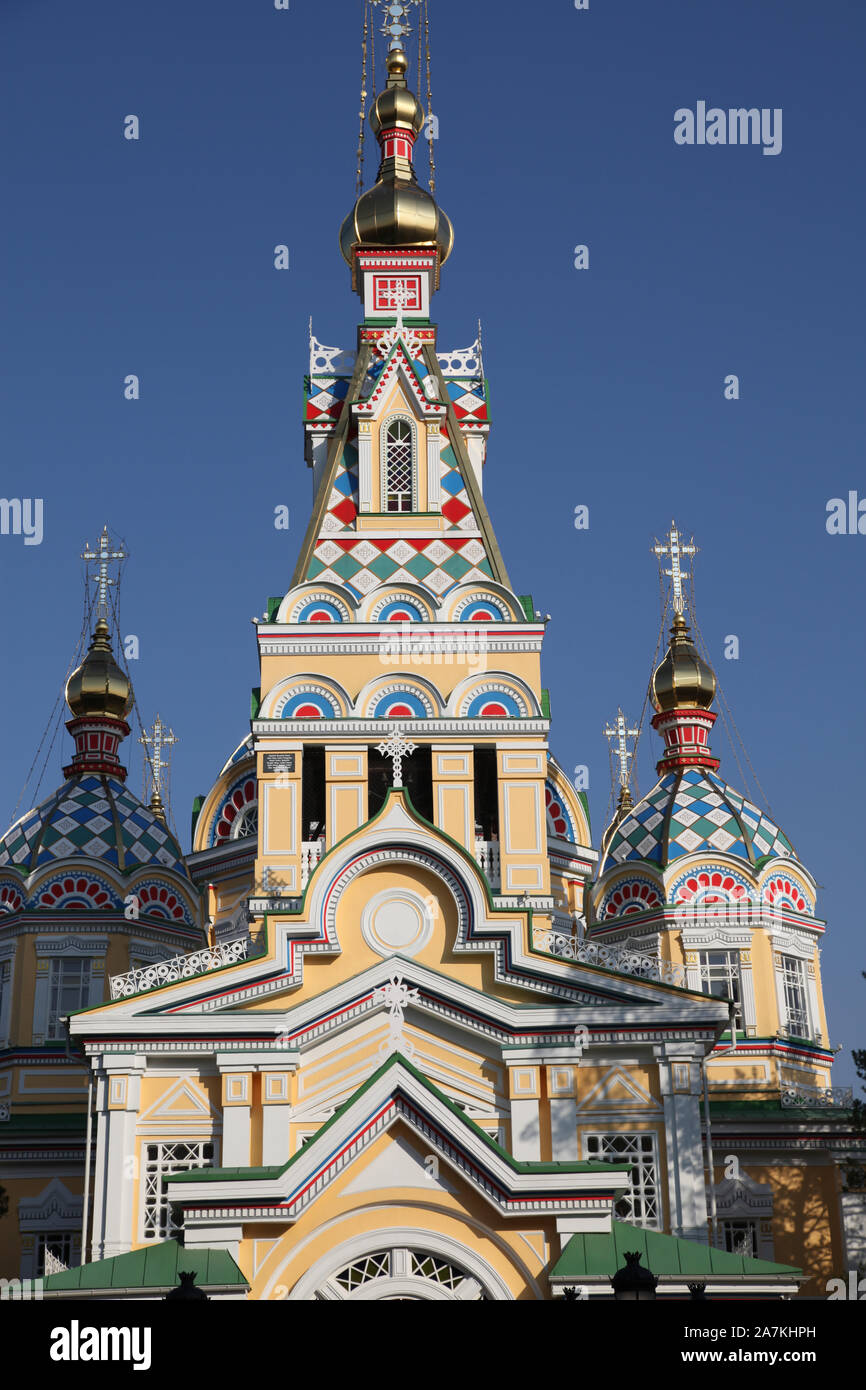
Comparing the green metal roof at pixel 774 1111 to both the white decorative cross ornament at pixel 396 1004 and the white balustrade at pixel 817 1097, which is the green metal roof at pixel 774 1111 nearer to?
the white balustrade at pixel 817 1097

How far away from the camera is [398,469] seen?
28875 millimetres

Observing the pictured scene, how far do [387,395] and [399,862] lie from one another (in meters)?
9.67

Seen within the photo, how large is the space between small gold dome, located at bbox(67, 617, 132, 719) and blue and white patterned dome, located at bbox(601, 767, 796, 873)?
10.4 meters

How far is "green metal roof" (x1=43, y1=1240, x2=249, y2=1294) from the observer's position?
1777 centimetres

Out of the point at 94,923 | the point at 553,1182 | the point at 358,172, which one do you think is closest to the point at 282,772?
the point at 94,923

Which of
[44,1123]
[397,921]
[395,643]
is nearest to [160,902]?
[44,1123]

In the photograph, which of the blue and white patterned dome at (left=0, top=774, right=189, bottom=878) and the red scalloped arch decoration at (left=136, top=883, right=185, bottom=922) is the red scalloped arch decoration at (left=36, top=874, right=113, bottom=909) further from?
the red scalloped arch decoration at (left=136, top=883, right=185, bottom=922)

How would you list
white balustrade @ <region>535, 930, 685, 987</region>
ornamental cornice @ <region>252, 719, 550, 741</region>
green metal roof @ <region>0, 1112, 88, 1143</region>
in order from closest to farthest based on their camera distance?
white balustrade @ <region>535, 930, 685, 987</region>, ornamental cornice @ <region>252, 719, 550, 741</region>, green metal roof @ <region>0, 1112, 88, 1143</region>

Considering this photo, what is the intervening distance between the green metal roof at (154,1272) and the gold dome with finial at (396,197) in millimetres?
20155

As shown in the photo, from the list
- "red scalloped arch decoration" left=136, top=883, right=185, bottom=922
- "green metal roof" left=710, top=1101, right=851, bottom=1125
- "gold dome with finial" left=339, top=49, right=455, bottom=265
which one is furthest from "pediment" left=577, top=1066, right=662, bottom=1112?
"gold dome with finial" left=339, top=49, right=455, bottom=265

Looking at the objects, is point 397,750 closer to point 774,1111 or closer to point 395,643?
point 395,643

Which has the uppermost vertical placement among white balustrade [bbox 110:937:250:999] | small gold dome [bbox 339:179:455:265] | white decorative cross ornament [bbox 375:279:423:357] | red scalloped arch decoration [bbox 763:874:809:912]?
small gold dome [bbox 339:179:455:265]
